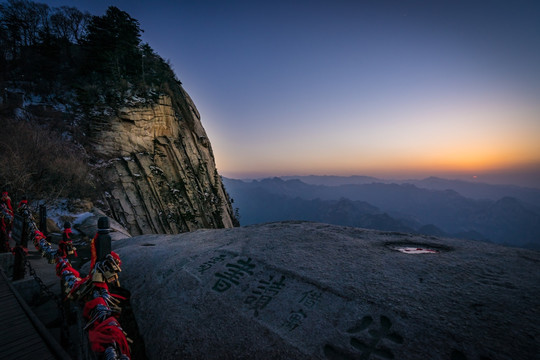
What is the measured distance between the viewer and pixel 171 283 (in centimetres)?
425

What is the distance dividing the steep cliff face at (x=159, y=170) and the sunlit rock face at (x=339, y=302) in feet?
56.5

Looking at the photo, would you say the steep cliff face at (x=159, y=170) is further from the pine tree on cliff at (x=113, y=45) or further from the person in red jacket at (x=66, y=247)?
the person in red jacket at (x=66, y=247)

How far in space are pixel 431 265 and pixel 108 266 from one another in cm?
525

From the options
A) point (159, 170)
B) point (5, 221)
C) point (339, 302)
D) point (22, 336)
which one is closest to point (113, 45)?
point (159, 170)

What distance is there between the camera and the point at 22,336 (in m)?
3.54

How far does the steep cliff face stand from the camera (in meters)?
19.4

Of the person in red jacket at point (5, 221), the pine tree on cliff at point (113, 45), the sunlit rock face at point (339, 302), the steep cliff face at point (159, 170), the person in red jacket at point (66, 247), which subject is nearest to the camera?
the sunlit rock face at point (339, 302)

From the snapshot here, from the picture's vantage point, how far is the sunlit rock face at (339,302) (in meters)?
2.53

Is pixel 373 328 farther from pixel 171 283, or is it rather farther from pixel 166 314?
pixel 171 283

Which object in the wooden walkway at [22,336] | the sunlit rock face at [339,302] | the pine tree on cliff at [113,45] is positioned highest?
the pine tree on cliff at [113,45]

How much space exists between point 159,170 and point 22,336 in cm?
2028

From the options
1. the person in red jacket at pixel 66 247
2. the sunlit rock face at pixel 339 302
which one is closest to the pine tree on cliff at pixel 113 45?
the person in red jacket at pixel 66 247

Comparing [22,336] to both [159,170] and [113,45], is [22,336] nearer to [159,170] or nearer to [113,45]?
[159,170]

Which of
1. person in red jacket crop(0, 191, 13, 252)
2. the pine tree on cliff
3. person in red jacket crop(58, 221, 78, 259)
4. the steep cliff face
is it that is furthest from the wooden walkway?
the pine tree on cliff
